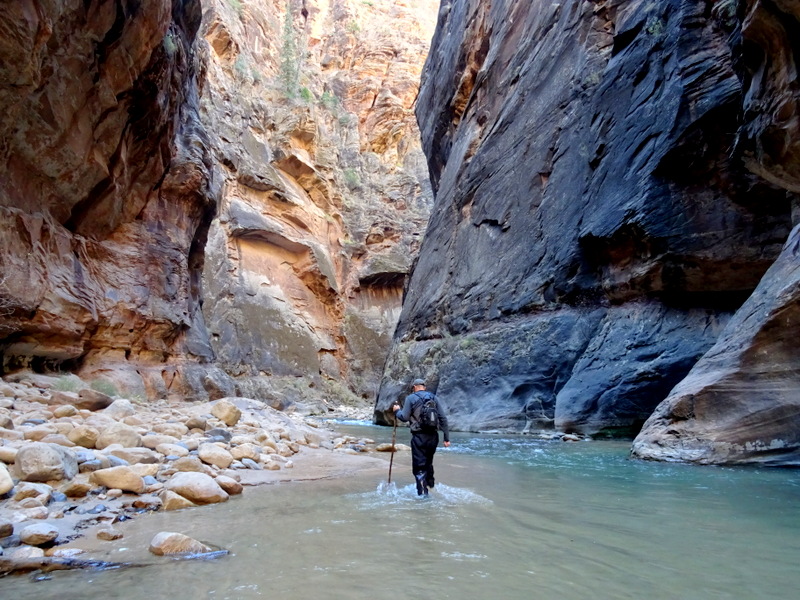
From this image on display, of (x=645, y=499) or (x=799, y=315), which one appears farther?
(x=799, y=315)

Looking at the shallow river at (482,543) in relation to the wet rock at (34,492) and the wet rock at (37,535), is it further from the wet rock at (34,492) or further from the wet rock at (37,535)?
the wet rock at (34,492)

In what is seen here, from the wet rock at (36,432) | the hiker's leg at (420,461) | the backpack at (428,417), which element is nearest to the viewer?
the wet rock at (36,432)

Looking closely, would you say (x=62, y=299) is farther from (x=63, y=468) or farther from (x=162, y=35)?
(x=63, y=468)

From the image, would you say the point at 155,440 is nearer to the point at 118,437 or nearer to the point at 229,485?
the point at 118,437

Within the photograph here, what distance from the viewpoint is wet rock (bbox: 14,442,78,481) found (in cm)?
367

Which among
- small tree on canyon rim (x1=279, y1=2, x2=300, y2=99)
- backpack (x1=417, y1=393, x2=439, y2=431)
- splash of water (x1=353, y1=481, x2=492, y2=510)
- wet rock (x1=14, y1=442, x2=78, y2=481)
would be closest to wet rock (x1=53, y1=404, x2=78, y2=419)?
wet rock (x1=14, y1=442, x2=78, y2=481)

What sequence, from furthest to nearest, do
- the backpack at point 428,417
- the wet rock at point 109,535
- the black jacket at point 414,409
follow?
the black jacket at point 414,409
the backpack at point 428,417
the wet rock at point 109,535

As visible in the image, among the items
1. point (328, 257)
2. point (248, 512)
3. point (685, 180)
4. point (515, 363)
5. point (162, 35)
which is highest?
point (328, 257)

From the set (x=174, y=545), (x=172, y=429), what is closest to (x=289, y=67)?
(x=172, y=429)

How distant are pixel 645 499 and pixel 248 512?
340 cm

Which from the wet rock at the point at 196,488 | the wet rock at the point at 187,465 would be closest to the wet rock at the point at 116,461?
the wet rock at the point at 187,465

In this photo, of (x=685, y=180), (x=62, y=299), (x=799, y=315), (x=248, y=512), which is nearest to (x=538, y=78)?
(x=685, y=180)

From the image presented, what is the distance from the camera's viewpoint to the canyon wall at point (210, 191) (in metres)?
9.53

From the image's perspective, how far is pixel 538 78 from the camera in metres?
16.1
